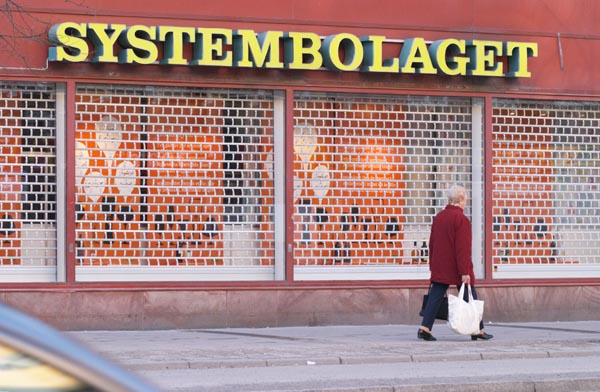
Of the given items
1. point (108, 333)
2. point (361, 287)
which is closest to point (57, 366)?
point (108, 333)

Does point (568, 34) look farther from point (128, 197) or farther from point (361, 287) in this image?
point (128, 197)

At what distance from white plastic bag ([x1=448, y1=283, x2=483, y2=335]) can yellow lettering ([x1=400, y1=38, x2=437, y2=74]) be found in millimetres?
3710

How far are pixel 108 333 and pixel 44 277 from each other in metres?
1.07

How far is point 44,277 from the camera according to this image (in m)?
15.5

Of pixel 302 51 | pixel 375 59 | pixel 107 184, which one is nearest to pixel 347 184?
pixel 375 59

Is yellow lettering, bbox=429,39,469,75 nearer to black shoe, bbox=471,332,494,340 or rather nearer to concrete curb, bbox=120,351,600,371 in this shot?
black shoe, bbox=471,332,494,340

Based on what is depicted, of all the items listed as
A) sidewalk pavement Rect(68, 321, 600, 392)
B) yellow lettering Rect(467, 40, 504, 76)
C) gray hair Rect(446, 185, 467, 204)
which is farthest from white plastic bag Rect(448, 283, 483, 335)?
yellow lettering Rect(467, 40, 504, 76)

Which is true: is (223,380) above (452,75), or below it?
below

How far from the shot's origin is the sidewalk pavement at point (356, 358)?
1097cm

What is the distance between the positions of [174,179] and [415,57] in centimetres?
351

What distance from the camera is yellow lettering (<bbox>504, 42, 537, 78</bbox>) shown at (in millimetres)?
16906

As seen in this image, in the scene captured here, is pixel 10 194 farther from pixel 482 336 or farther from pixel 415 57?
pixel 482 336

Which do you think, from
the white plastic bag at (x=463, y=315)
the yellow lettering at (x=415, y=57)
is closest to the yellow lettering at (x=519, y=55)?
the yellow lettering at (x=415, y=57)

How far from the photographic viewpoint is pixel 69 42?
15.4 meters
